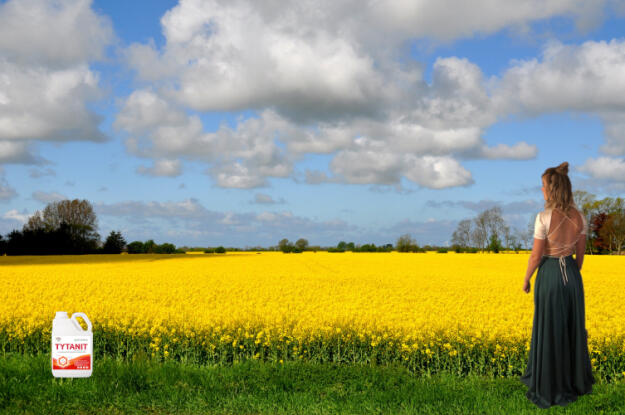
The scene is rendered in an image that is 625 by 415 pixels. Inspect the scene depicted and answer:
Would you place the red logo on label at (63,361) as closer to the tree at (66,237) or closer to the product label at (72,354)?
the product label at (72,354)

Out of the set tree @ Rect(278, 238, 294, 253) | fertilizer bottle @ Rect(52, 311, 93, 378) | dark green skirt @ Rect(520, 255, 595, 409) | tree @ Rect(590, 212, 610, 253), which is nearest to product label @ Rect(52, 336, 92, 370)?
fertilizer bottle @ Rect(52, 311, 93, 378)

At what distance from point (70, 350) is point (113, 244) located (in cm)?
5308

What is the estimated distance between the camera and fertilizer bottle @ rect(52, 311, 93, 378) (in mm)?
7219

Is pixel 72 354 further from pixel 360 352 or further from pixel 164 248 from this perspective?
pixel 164 248

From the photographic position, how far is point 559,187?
6.32 metres

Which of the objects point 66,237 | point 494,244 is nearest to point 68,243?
point 66,237

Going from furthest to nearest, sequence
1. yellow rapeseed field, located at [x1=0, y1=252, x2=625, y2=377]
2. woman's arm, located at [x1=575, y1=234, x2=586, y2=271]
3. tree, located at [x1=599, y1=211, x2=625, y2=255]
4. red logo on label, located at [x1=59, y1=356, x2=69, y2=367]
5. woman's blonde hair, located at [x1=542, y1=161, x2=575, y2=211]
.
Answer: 1. tree, located at [x1=599, y1=211, x2=625, y2=255]
2. yellow rapeseed field, located at [x1=0, y1=252, x2=625, y2=377]
3. red logo on label, located at [x1=59, y1=356, x2=69, y2=367]
4. woman's arm, located at [x1=575, y1=234, x2=586, y2=271]
5. woman's blonde hair, located at [x1=542, y1=161, x2=575, y2=211]

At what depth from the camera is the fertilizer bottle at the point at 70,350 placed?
284 inches

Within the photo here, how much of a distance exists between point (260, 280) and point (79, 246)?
4291 cm

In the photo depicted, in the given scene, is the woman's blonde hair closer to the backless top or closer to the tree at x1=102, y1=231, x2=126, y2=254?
the backless top

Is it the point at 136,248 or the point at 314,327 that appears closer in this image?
the point at 314,327

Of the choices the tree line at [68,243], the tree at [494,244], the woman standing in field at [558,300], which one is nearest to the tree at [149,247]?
the tree line at [68,243]

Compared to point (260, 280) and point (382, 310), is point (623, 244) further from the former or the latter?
point (382, 310)

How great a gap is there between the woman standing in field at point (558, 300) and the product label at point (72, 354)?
6054 mm
